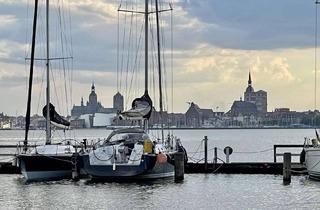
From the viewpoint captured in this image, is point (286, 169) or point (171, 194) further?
point (286, 169)

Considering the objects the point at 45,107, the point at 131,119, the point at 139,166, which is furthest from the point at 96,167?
the point at 45,107

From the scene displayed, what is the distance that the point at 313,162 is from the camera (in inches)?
1663

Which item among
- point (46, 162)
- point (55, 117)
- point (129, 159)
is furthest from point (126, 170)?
point (55, 117)

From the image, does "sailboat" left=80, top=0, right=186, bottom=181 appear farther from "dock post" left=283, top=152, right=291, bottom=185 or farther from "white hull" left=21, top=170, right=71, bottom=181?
"dock post" left=283, top=152, right=291, bottom=185

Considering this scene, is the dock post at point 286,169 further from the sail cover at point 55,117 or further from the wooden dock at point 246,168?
the sail cover at point 55,117

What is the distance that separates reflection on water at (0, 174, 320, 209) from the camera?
112 feet

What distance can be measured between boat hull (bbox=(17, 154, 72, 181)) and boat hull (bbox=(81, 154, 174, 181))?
232cm

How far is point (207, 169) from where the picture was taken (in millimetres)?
46969

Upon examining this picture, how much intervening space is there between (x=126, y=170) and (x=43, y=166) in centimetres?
571

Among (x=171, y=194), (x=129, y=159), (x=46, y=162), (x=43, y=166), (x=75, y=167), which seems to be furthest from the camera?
(x=43, y=166)

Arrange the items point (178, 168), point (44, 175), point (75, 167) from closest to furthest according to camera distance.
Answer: point (178, 168)
point (75, 167)
point (44, 175)

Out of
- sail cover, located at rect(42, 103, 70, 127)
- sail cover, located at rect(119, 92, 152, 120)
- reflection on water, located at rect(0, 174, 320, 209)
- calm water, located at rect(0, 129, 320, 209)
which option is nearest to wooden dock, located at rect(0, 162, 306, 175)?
calm water, located at rect(0, 129, 320, 209)

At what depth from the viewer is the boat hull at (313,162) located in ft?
136

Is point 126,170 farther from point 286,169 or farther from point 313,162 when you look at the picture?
point 313,162
